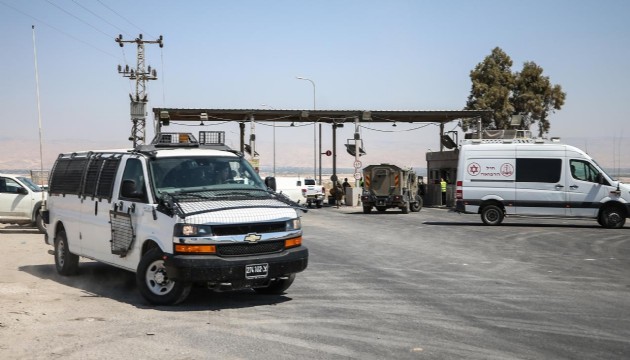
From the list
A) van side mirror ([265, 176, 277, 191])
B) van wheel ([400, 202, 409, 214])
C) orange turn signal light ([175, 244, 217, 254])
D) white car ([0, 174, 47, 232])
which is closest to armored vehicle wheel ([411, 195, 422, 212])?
van wheel ([400, 202, 409, 214])

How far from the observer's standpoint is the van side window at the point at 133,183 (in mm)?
9750

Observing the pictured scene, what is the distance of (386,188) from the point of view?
113 feet

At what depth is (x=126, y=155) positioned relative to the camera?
10789mm

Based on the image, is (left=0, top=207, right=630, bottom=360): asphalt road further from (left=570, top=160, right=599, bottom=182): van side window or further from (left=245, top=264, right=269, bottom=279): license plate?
(left=570, top=160, right=599, bottom=182): van side window

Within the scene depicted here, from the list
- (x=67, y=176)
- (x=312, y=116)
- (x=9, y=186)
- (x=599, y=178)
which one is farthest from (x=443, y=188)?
(x=67, y=176)

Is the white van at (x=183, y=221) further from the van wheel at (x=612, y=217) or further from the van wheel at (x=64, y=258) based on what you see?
the van wheel at (x=612, y=217)

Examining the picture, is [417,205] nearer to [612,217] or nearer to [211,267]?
[612,217]

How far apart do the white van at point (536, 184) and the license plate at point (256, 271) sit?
1727cm

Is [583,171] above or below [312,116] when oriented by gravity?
below

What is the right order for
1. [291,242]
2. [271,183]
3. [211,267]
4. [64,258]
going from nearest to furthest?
1. [211,267]
2. [291,242]
3. [271,183]
4. [64,258]

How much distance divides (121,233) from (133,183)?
922 mm

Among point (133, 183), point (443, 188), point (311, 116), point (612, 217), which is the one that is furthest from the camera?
point (311, 116)

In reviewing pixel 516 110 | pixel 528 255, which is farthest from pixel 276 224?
pixel 516 110

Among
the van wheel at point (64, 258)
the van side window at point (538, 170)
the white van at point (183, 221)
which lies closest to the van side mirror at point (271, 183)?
the white van at point (183, 221)
